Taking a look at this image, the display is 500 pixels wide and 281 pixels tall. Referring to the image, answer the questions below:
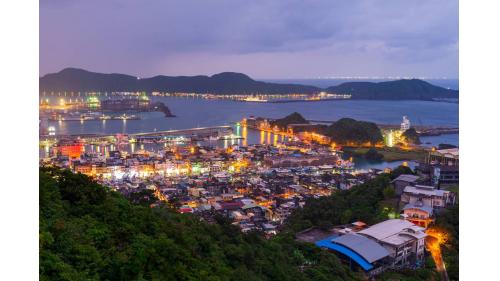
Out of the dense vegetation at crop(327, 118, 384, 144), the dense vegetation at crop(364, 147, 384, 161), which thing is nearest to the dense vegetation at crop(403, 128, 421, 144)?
the dense vegetation at crop(327, 118, 384, 144)

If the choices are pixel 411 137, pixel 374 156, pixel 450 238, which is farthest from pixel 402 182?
pixel 411 137

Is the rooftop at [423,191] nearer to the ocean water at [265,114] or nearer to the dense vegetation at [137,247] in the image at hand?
the dense vegetation at [137,247]

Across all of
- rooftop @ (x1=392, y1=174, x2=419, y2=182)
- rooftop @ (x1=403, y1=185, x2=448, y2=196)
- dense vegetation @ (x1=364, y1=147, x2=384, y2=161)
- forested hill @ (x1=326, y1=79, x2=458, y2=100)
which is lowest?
dense vegetation @ (x1=364, y1=147, x2=384, y2=161)

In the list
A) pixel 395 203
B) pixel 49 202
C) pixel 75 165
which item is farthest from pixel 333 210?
pixel 75 165

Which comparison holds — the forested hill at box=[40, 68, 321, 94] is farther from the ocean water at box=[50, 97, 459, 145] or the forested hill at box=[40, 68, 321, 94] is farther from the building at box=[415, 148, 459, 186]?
the building at box=[415, 148, 459, 186]

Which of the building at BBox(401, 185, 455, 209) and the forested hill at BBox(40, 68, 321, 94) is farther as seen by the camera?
the forested hill at BBox(40, 68, 321, 94)

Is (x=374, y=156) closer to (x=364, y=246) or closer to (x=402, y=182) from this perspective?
(x=402, y=182)
